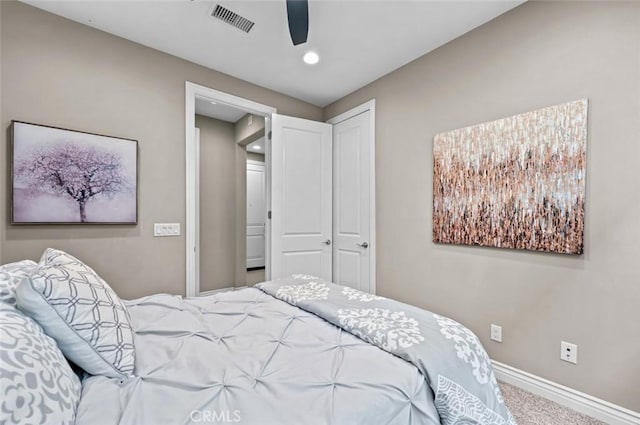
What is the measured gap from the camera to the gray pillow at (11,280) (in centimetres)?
94

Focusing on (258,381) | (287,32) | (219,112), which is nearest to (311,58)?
(287,32)

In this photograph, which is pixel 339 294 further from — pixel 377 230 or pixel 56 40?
pixel 56 40

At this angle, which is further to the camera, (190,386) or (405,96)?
(405,96)

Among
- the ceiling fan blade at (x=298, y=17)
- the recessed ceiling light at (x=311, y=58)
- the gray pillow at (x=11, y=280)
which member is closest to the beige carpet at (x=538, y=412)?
the gray pillow at (x=11, y=280)

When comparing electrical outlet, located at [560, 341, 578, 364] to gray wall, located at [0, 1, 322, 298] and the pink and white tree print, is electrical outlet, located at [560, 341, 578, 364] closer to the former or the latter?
gray wall, located at [0, 1, 322, 298]

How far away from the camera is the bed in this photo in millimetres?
805

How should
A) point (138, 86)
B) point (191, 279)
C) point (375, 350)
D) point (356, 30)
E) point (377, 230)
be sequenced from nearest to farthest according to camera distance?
point (375, 350)
point (356, 30)
point (138, 86)
point (191, 279)
point (377, 230)

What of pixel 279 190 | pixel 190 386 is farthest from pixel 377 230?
pixel 190 386

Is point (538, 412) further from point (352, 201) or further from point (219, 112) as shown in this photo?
point (219, 112)

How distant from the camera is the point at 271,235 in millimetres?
3174

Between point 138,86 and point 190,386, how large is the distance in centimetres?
247

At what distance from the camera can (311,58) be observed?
2.67m

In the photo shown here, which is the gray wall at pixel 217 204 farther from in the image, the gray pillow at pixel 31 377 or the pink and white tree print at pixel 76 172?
the gray pillow at pixel 31 377

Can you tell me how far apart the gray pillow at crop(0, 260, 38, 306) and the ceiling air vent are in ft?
6.26
